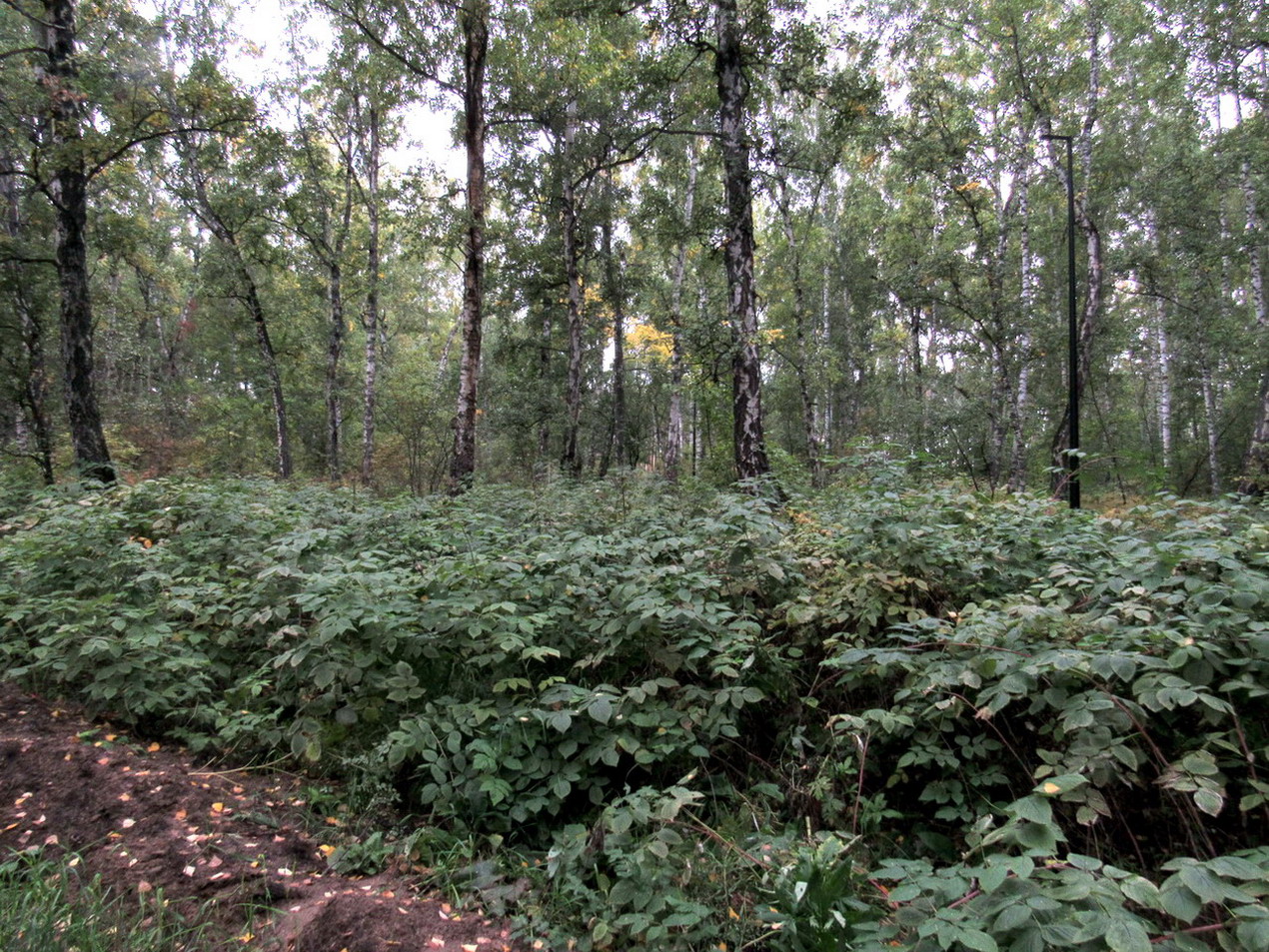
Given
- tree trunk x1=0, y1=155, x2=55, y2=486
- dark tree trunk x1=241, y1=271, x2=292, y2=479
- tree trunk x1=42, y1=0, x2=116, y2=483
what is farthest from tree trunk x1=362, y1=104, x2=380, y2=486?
tree trunk x1=42, y1=0, x2=116, y2=483

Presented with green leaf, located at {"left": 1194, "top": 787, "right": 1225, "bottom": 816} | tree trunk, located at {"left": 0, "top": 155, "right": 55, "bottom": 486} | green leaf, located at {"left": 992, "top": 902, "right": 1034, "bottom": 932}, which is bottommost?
green leaf, located at {"left": 992, "top": 902, "right": 1034, "bottom": 932}

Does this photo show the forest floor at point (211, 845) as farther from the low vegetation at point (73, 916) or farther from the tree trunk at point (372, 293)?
the tree trunk at point (372, 293)

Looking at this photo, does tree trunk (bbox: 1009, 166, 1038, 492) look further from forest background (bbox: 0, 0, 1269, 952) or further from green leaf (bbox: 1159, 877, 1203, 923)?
green leaf (bbox: 1159, 877, 1203, 923)

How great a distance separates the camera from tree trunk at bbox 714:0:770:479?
30.8 feet

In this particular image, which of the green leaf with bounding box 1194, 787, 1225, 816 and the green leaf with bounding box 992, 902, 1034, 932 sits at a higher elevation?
the green leaf with bounding box 1194, 787, 1225, 816

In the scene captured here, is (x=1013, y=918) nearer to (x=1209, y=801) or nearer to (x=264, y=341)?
(x=1209, y=801)

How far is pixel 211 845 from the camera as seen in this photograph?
2.41 metres

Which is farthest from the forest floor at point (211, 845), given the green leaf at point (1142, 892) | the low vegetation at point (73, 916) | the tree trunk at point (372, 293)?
the tree trunk at point (372, 293)

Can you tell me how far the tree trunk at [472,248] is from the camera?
9953mm

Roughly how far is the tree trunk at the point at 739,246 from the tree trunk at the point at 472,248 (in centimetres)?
420

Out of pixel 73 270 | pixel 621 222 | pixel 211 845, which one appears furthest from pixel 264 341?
pixel 211 845

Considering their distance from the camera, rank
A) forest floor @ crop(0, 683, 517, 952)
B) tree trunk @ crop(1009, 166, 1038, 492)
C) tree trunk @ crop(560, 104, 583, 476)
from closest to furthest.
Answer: forest floor @ crop(0, 683, 517, 952) → tree trunk @ crop(1009, 166, 1038, 492) → tree trunk @ crop(560, 104, 583, 476)

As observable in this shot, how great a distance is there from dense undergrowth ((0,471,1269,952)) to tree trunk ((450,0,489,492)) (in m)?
5.01

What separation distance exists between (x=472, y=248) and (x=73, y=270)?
5931mm
